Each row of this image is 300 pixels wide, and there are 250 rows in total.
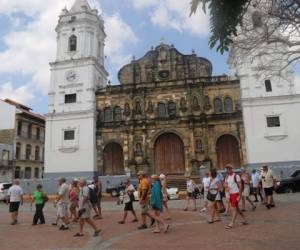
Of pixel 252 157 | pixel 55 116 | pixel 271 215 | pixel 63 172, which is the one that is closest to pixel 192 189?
pixel 271 215

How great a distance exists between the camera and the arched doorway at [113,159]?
32041 millimetres

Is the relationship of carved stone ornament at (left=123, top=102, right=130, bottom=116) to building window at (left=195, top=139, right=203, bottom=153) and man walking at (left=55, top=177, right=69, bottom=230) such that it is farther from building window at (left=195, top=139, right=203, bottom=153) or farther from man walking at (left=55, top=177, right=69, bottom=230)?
man walking at (left=55, top=177, right=69, bottom=230)

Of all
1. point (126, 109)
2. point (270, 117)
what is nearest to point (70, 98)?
point (126, 109)

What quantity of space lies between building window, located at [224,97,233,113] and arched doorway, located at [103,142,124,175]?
10.9 meters

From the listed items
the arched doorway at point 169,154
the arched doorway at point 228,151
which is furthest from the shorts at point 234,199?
the arched doorway at point 169,154

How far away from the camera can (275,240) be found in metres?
7.62

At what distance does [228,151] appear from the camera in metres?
30.3

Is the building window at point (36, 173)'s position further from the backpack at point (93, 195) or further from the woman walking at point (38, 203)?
the backpack at point (93, 195)

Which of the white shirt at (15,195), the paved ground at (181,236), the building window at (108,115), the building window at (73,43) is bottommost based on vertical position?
the paved ground at (181,236)

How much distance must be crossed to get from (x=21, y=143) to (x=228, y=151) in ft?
87.4

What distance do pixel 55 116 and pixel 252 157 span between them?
1925cm

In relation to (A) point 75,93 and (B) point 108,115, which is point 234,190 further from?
(A) point 75,93

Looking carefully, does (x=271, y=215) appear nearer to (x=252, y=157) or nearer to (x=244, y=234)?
(x=244, y=234)

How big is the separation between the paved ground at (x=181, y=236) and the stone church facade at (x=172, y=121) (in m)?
18.8
